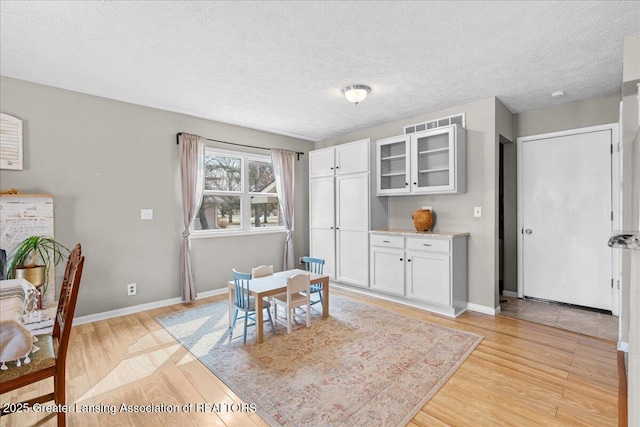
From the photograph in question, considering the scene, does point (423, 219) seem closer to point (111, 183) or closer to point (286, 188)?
point (286, 188)

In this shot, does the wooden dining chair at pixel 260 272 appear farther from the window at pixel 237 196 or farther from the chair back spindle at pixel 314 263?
the window at pixel 237 196

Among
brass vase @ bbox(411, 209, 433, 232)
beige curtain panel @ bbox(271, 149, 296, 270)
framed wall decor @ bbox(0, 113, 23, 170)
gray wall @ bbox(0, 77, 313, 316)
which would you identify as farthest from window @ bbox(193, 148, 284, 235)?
brass vase @ bbox(411, 209, 433, 232)

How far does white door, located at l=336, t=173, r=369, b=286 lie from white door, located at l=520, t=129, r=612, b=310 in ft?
6.83

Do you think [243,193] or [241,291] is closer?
[241,291]

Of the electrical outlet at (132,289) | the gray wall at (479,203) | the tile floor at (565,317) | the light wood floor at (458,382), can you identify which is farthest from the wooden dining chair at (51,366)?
the tile floor at (565,317)

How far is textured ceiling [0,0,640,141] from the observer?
1998 mm

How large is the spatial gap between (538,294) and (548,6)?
3.42 metres

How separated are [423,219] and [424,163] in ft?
2.36

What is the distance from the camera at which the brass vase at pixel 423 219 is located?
3.93 meters

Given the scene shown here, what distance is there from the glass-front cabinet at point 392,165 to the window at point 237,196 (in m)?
1.79

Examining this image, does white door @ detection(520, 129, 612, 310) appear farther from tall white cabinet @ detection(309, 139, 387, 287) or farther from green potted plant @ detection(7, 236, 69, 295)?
green potted plant @ detection(7, 236, 69, 295)

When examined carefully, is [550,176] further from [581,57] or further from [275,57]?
[275,57]

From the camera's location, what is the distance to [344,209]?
4594mm

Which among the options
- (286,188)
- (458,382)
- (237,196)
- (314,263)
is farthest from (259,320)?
(286,188)
